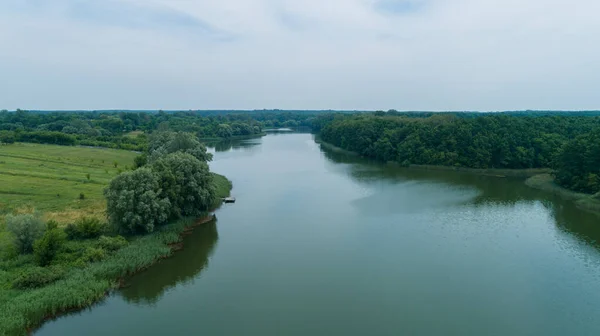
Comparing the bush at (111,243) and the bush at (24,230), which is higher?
the bush at (24,230)

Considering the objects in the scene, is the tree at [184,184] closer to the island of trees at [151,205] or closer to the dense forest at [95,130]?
the island of trees at [151,205]

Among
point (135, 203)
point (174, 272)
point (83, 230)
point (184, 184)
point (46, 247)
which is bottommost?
point (174, 272)

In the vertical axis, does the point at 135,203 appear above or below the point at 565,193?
above

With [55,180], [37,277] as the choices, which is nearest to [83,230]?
[37,277]

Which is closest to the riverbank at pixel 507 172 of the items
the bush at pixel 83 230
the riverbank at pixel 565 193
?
the riverbank at pixel 565 193

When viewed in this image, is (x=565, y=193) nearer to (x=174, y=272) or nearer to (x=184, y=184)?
(x=184, y=184)

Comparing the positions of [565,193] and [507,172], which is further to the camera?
[507,172]
